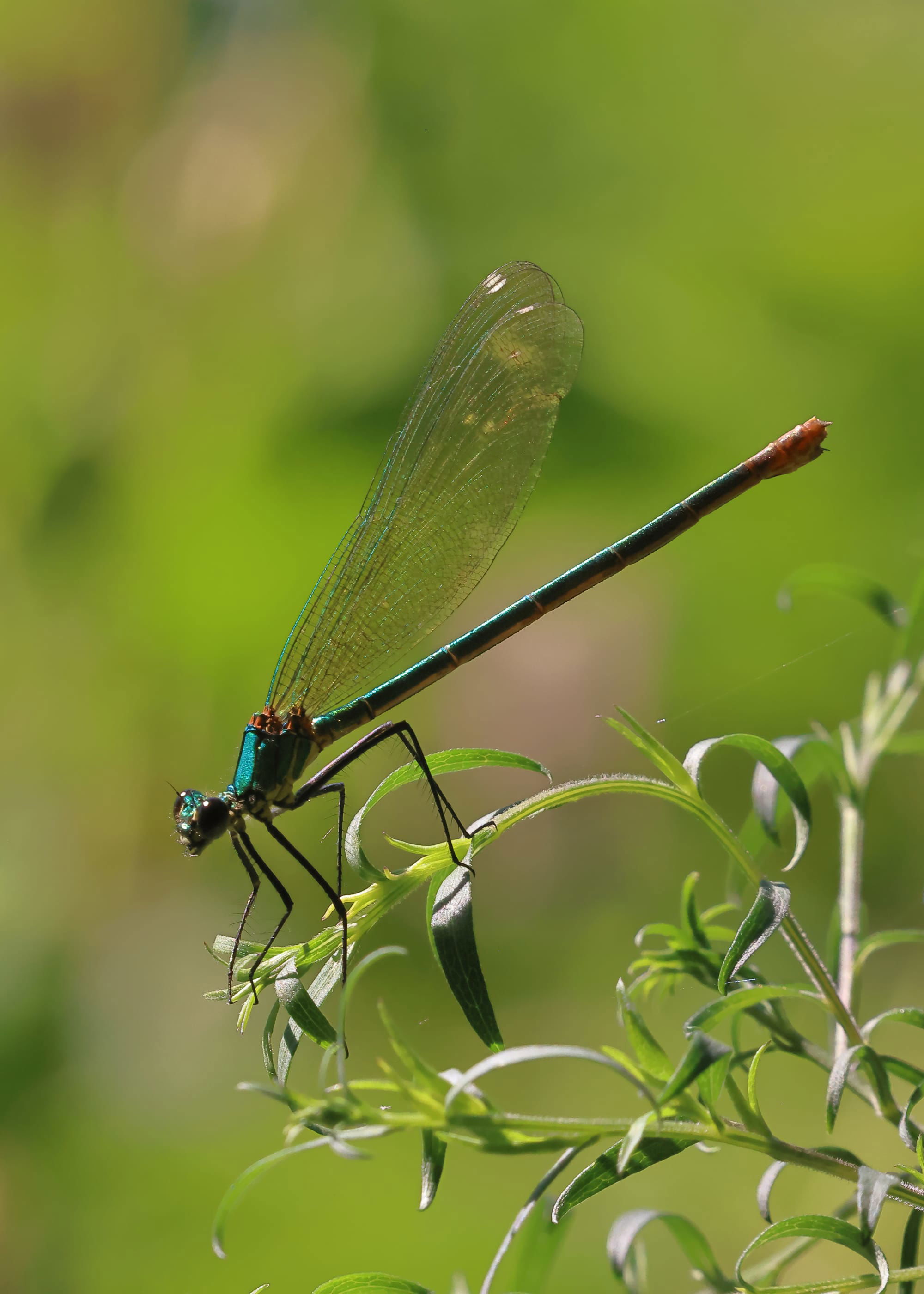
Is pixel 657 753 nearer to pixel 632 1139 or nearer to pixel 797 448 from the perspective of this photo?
pixel 632 1139

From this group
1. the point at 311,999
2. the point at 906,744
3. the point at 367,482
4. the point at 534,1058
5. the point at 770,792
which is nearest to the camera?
the point at 534,1058

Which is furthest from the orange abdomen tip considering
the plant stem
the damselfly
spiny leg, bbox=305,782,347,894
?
spiny leg, bbox=305,782,347,894

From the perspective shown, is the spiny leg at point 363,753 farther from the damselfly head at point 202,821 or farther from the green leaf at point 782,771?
the green leaf at point 782,771

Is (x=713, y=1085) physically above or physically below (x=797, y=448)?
below

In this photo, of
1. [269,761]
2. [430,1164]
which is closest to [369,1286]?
[430,1164]

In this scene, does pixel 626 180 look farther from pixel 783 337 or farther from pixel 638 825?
pixel 638 825

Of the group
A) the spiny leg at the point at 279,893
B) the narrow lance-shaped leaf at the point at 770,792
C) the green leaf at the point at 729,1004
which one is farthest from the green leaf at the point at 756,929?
the spiny leg at the point at 279,893
